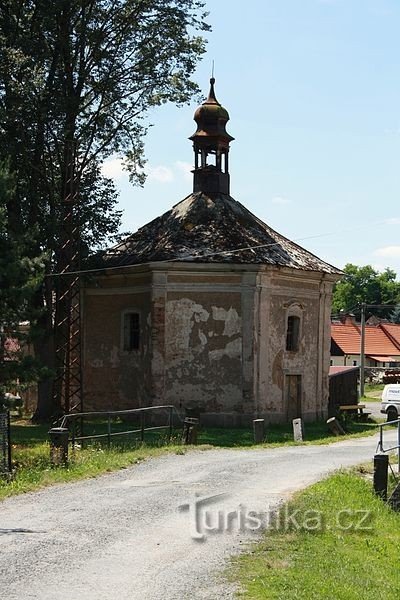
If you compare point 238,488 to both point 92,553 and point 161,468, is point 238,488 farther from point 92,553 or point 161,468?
point 92,553

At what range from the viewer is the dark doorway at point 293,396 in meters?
29.6

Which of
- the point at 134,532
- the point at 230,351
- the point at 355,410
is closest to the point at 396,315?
the point at 355,410

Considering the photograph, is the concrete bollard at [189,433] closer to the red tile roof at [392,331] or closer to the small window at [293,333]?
the small window at [293,333]

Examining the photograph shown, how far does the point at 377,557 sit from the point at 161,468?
690cm

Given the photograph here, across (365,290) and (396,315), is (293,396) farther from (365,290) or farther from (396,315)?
(365,290)

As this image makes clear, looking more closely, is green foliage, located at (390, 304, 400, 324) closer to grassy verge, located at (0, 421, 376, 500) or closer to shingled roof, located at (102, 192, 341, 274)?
shingled roof, located at (102, 192, 341, 274)

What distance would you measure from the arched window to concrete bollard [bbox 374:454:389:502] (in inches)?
635

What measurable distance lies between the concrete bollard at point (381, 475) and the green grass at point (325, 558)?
892 mm

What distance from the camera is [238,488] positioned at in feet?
46.7

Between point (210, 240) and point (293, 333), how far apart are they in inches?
192

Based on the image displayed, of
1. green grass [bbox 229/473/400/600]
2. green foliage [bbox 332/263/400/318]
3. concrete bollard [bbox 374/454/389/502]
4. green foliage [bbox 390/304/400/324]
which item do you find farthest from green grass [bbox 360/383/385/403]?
green foliage [bbox 332/263/400/318]

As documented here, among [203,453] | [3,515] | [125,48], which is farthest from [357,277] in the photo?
[3,515]

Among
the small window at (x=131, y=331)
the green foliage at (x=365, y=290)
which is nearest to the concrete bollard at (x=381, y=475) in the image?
the small window at (x=131, y=331)

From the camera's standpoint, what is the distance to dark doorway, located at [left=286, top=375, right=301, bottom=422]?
29578mm
